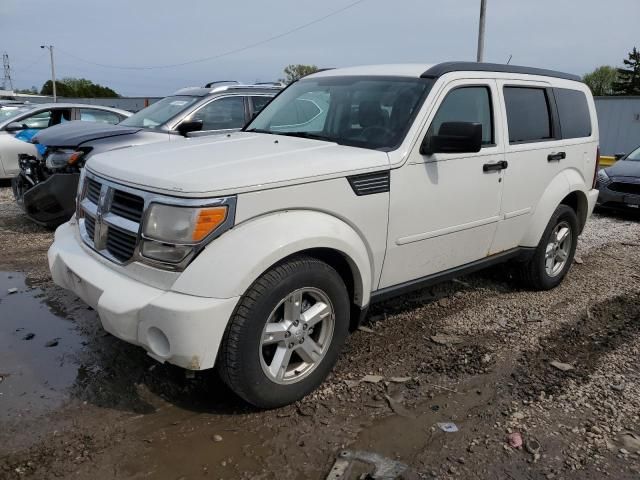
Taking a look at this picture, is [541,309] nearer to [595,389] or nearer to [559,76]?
[595,389]

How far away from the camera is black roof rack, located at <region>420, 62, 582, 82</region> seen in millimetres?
3880

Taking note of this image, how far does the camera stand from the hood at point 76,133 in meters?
6.43

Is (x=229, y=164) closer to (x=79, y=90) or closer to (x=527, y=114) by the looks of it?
(x=527, y=114)

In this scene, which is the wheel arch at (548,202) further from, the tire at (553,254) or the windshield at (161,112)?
the windshield at (161,112)

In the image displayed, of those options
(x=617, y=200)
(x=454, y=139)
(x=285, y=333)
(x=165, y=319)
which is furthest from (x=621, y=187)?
(x=165, y=319)

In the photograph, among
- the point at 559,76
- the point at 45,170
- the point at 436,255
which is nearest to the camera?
the point at 436,255

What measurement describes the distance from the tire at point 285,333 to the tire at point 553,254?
98.4 inches

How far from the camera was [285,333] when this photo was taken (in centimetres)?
303

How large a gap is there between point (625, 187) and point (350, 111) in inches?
285

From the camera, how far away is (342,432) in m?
2.97

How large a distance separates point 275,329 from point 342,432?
0.66 metres

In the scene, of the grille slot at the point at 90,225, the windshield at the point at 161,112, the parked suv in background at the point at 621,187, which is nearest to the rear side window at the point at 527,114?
the grille slot at the point at 90,225

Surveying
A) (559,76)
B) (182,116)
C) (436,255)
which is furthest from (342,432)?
(182,116)

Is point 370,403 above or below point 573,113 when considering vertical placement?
below
